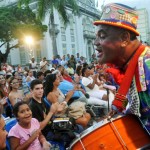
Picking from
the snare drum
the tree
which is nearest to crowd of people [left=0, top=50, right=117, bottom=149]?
the snare drum

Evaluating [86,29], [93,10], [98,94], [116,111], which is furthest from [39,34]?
[116,111]

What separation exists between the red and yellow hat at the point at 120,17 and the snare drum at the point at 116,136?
644 millimetres

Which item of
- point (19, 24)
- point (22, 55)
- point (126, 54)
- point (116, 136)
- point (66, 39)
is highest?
point (19, 24)

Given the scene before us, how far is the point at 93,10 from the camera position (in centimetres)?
4281

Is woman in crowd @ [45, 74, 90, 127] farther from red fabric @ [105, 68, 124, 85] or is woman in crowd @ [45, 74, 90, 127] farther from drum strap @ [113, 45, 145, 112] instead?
drum strap @ [113, 45, 145, 112]

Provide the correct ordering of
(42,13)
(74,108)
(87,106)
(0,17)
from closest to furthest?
(74,108), (87,106), (42,13), (0,17)

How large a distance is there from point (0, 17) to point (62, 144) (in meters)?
25.8

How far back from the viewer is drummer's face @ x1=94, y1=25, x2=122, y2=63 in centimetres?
174

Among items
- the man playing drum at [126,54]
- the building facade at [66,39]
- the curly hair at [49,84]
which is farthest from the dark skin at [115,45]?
the building facade at [66,39]

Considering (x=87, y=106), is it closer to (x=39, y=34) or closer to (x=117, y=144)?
(x=117, y=144)

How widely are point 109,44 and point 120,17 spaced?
18 centimetres

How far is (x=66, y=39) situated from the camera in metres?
34.4

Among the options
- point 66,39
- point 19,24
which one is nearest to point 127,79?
point 19,24

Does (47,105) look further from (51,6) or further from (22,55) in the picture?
(22,55)
